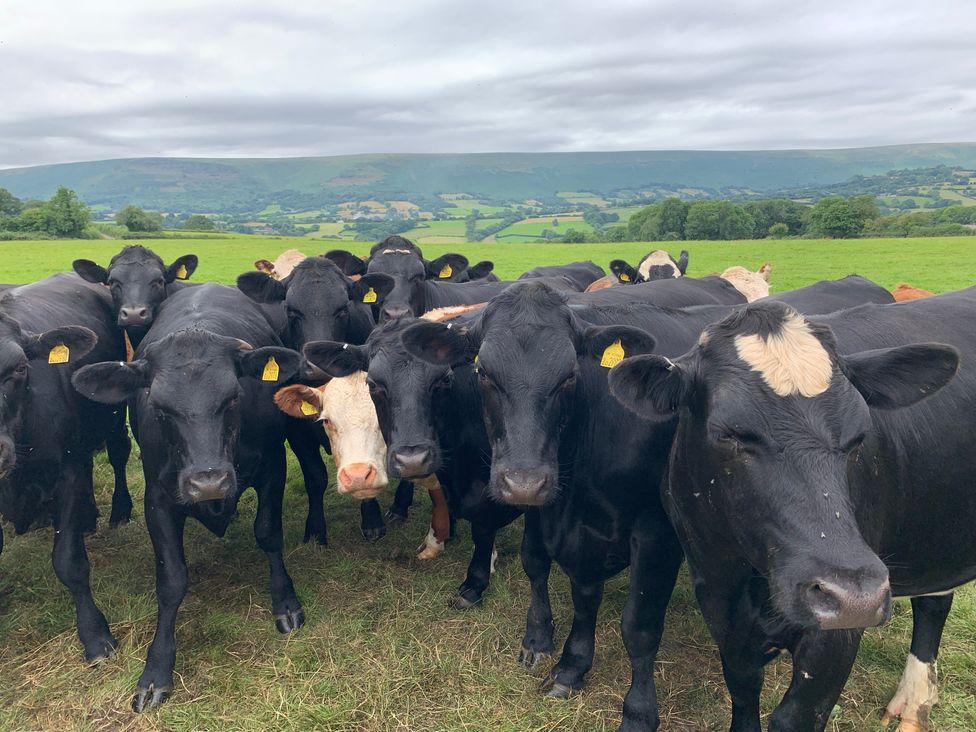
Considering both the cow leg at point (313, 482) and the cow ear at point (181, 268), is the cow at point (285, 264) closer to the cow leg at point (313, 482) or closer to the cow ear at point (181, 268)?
the cow ear at point (181, 268)

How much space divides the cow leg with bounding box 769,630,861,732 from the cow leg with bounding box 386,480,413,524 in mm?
4129

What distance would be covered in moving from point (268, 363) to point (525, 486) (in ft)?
7.03

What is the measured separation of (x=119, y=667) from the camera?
416 cm

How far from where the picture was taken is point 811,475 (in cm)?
215

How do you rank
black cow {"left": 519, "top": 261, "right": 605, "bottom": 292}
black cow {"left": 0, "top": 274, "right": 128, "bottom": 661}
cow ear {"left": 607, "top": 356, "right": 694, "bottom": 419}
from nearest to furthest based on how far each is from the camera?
cow ear {"left": 607, "top": 356, "right": 694, "bottom": 419} < black cow {"left": 0, "top": 274, "right": 128, "bottom": 661} < black cow {"left": 519, "top": 261, "right": 605, "bottom": 292}

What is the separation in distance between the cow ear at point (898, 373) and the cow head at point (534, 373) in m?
1.09

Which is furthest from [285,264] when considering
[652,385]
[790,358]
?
[790,358]

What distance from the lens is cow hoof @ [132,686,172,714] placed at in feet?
12.5

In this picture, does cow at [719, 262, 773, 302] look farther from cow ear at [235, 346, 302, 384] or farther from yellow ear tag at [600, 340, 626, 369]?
cow ear at [235, 346, 302, 384]

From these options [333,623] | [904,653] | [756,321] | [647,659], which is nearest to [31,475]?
[333,623]

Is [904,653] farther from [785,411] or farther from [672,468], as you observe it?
[785,411]

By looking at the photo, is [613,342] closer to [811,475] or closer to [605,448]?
[605,448]

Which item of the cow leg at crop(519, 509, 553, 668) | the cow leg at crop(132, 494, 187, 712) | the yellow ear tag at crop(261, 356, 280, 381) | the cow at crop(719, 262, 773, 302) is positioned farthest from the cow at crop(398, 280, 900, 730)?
the cow at crop(719, 262, 773, 302)

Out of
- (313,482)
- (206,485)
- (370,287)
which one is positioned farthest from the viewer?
(370,287)
